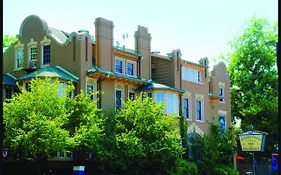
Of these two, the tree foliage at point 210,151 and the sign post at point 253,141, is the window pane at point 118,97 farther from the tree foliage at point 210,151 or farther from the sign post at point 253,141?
the sign post at point 253,141

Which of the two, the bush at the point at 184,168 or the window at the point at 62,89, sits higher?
the window at the point at 62,89

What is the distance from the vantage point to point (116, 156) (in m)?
36.7

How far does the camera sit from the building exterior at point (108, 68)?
131 ft

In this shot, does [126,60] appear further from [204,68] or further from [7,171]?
[7,171]

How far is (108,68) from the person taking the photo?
41781mm

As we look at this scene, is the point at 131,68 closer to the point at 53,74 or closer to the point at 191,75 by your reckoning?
the point at 191,75

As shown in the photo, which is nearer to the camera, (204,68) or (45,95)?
(45,95)

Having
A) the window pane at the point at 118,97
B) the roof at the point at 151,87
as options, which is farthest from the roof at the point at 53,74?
the roof at the point at 151,87

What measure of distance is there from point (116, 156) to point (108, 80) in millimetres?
7373

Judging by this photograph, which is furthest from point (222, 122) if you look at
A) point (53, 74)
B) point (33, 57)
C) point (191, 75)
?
point (53, 74)

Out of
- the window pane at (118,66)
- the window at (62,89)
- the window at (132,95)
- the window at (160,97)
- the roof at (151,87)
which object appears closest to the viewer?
the window at (62,89)

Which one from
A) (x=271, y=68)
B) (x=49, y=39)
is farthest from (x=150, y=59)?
(x=271, y=68)

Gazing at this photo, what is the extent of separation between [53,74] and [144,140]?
7870mm

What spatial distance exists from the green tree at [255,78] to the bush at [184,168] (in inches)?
739
